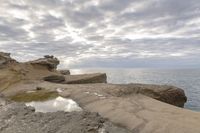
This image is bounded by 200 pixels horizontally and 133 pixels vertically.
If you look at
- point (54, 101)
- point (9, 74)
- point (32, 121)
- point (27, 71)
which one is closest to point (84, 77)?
point (27, 71)

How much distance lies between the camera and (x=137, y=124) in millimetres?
10609

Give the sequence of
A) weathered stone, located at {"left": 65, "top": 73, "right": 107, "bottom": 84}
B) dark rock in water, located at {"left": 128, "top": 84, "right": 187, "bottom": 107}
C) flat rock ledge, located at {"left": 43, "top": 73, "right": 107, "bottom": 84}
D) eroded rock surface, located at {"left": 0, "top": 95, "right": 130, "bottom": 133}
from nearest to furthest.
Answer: eroded rock surface, located at {"left": 0, "top": 95, "right": 130, "bottom": 133}, dark rock in water, located at {"left": 128, "top": 84, "right": 187, "bottom": 107}, flat rock ledge, located at {"left": 43, "top": 73, "right": 107, "bottom": 84}, weathered stone, located at {"left": 65, "top": 73, "right": 107, "bottom": 84}

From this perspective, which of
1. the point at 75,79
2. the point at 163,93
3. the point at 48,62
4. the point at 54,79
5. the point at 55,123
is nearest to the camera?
the point at 55,123

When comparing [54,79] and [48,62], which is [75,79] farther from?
[48,62]

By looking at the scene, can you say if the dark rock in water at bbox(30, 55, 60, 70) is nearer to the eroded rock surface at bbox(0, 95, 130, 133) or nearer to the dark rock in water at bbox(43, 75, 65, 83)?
the dark rock in water at bbox(43, 75, 65, 83)

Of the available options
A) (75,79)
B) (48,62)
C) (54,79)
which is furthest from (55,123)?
(48,62)

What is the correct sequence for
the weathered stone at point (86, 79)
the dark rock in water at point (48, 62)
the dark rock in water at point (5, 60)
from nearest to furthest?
the dark rock in water at point (5, 60), the weathered stone at point (86, 79), the dark rock in water at point (48, 62)

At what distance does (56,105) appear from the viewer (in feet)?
47.9

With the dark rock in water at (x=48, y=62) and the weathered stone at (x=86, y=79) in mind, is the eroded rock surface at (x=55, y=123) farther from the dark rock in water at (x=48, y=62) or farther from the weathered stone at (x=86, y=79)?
the dark rock in water at (x=48, y=62)

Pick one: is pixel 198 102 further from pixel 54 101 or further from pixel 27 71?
pixel 54 101

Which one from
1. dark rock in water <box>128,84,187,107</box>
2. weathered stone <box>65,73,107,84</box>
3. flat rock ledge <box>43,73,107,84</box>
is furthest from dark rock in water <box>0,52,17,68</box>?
dark rock in water <box>128,84,187,107</box>

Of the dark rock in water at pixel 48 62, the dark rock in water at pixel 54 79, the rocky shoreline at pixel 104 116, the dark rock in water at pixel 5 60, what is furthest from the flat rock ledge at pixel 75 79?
the rocky shoreline at pixel 104 116

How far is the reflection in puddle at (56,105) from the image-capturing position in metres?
13.8

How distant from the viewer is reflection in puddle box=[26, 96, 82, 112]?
45.1 ft
